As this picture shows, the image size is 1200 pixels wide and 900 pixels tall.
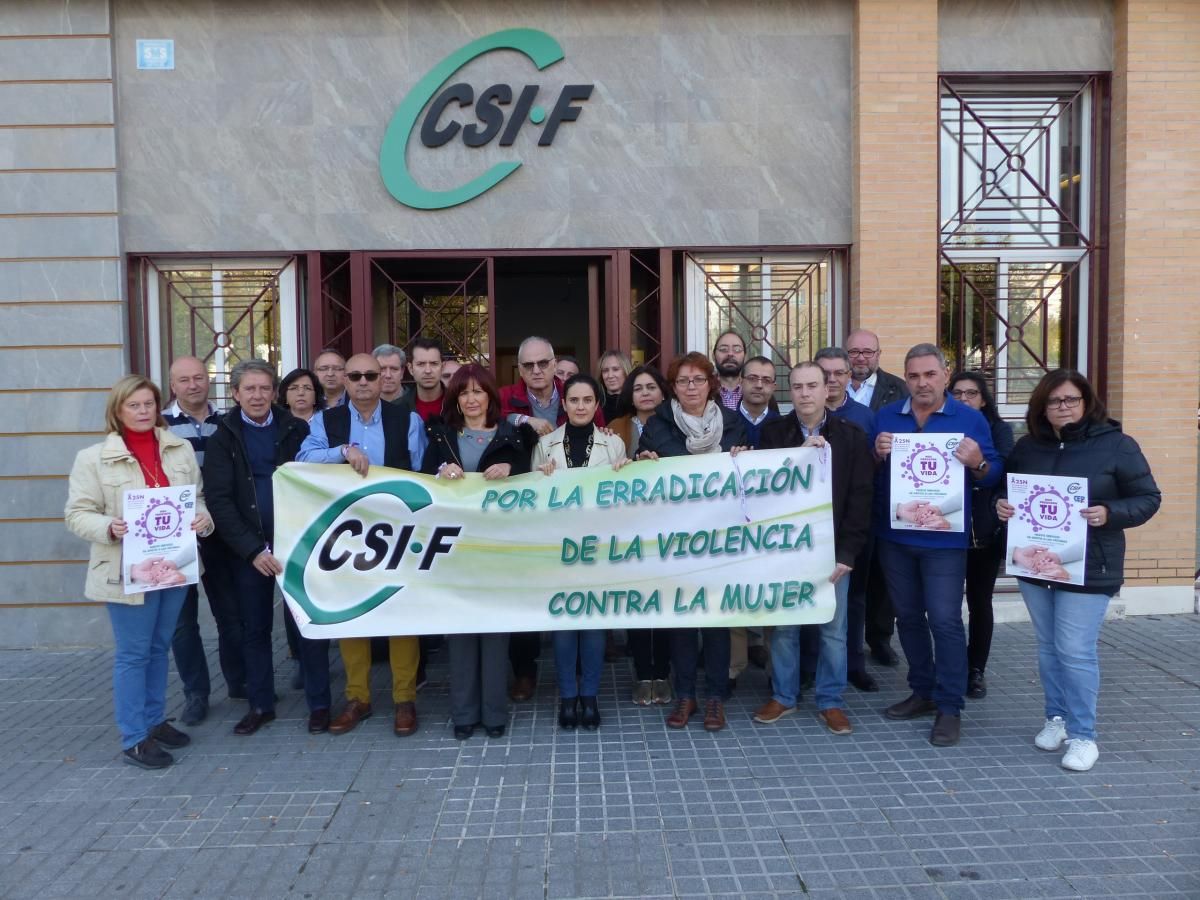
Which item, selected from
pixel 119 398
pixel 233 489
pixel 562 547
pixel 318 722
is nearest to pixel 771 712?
pixel 562 547

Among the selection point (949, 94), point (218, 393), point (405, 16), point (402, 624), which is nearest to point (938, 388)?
point (402, 624)

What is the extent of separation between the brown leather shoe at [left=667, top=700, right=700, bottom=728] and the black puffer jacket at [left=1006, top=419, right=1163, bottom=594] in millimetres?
2059

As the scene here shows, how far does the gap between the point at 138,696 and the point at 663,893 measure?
3.00 meters

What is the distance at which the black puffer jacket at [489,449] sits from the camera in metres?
4.93

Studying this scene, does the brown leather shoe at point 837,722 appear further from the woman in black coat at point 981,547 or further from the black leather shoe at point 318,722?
the black leather shoe at point 318,722

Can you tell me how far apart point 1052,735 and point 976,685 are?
0.83m

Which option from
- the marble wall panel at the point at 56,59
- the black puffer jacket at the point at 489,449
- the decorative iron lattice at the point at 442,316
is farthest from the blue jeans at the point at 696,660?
the marble wall panel at the point at 56,59

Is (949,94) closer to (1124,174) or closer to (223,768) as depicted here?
(1124,174)

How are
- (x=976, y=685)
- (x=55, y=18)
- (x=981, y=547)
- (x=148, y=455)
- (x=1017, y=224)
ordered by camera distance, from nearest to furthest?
(x=148, y=455), (x=981, y=547), (x=976, y=685), (x=55, y=18), (x=1017, y=224)

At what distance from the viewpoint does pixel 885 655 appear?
6.09 m

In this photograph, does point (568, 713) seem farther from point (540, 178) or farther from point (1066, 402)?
point (540, 178)

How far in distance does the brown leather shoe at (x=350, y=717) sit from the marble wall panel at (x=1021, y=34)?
21.8ft

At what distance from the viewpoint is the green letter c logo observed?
7.00 metres

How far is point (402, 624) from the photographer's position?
16.2 feet
